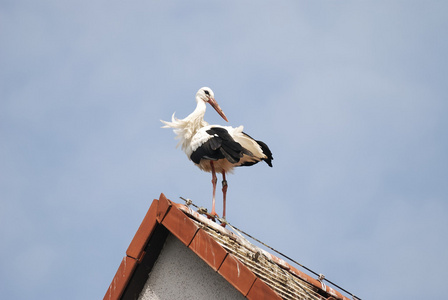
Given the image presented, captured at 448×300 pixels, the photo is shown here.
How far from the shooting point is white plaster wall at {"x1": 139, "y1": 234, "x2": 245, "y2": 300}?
571cm

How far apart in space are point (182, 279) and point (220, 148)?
364 cm

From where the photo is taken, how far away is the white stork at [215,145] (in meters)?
9.30

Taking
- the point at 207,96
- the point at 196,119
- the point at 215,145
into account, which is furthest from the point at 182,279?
the point at 207,96

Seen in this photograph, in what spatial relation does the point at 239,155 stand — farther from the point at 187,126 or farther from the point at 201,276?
the point at 201,276

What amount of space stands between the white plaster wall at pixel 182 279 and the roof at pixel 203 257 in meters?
0.07

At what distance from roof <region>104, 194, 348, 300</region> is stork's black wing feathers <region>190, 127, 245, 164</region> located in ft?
7.89

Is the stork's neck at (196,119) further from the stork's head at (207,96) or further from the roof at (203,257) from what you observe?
the roof at (203,257)

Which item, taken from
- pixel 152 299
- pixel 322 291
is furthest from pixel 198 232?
pixel 322 291

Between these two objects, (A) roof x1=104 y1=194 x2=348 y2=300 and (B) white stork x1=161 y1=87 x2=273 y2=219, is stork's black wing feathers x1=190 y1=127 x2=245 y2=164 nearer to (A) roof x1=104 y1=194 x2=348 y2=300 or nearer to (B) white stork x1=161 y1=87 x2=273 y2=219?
(B) white stork x1=161 y1=87 x2=273 y2=219

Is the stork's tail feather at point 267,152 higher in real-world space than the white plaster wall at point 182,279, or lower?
higher

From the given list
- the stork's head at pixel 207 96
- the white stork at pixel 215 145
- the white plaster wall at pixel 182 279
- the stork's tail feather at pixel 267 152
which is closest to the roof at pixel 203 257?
the white plaster wall at pixel 182 279

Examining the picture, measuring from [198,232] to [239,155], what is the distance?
11.4 ft

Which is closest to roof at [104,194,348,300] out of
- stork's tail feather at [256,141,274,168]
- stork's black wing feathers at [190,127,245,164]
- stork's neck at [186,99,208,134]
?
stork's black wing feathers at [190,127,245,164]

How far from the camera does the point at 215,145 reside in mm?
9297
